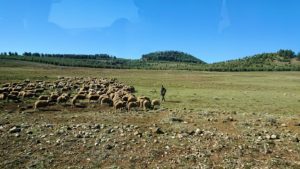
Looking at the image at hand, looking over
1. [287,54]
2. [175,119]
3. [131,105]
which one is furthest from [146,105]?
[287,54]

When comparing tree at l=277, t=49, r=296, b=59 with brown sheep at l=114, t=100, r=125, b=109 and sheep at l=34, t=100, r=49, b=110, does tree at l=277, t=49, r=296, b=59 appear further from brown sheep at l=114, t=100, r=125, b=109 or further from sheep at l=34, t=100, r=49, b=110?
sheep at l=34, t=100, r=49, b=110

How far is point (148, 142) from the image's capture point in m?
14.4

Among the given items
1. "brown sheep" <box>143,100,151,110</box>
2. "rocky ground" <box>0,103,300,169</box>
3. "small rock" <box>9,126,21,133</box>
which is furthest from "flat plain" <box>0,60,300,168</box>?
"brown sheep" <box>143,100,151,110</box>

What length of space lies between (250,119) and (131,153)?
8.64 meters

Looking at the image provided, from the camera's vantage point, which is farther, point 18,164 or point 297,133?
Result: point 297,133

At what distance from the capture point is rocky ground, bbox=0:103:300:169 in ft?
40.4

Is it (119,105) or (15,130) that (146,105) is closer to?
(119,105)

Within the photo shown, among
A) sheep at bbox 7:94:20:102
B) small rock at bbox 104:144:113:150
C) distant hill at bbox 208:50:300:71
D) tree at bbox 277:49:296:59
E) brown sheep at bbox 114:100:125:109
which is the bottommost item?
small rock at bbox 104:144:113:150

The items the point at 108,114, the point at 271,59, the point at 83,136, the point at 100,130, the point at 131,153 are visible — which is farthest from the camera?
the point at 271,59

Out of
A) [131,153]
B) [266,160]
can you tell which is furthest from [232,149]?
[131,153]

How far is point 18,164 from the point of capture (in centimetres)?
1207

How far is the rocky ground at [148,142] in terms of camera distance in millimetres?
12316

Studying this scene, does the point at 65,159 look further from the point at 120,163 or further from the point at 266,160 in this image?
the point at 266,160

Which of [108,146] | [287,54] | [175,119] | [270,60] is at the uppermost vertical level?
[287,54]
